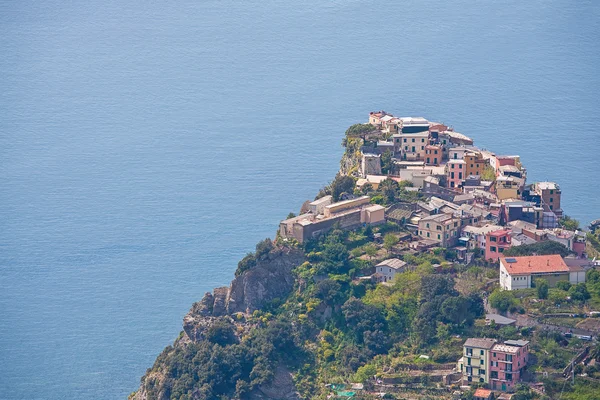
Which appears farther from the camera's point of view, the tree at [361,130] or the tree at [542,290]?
the tree at [361,130]

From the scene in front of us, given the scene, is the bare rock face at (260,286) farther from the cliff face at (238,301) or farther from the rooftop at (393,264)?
the rooftop at (393,264)

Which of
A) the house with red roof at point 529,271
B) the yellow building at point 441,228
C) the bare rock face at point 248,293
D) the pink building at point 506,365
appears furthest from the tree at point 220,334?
the pink building at point 506,365

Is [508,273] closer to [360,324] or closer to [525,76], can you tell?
[360,324]

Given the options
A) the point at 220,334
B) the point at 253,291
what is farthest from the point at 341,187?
the point at 220,334

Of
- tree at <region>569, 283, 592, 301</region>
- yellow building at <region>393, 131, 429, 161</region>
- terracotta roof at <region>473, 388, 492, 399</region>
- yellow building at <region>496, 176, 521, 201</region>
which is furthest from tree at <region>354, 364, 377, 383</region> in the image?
yellow building at <region>393, 131, 429, 161</region>

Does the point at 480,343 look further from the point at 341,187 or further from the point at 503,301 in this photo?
the point at 341,187

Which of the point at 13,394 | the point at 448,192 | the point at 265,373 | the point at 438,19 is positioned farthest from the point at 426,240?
the point at 438,19

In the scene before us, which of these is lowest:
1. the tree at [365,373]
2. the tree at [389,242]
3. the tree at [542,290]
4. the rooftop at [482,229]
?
the tree at [365,373]
